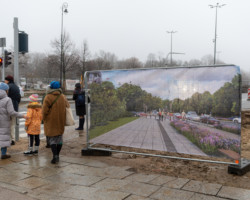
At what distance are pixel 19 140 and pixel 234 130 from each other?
6.22 meters

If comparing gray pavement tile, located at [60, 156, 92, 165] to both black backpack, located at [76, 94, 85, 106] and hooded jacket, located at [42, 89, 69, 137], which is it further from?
black backpack, located at [76, 94, 85, 106]

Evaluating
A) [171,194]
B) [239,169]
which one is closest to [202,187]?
[171,194]

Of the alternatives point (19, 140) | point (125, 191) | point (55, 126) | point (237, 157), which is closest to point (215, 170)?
point (237, 157)

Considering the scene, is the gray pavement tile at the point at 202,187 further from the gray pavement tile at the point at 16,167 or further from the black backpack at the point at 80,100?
the black backpack at the point at 80,100

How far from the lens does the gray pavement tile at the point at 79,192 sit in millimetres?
3809

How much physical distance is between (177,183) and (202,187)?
1.29 feet

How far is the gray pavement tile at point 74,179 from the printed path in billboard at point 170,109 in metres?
1.28

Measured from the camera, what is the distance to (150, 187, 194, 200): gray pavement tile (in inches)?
145

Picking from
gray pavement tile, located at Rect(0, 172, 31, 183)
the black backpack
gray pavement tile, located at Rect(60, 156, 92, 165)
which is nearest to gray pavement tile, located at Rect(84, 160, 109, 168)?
gray pavement tile, located at Rect(60, 156, 92, 165)

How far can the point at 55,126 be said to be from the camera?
5.43 metres

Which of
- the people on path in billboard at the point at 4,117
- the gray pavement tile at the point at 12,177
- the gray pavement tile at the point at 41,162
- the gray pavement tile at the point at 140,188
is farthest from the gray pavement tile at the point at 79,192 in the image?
the people on path in billboard at the point at 4,117

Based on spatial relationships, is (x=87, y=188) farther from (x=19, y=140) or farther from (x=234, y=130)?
(x=19, y=140)

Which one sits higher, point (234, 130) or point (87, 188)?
point (234, 130)

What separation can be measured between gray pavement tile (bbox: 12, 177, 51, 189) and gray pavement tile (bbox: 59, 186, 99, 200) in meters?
0.57
